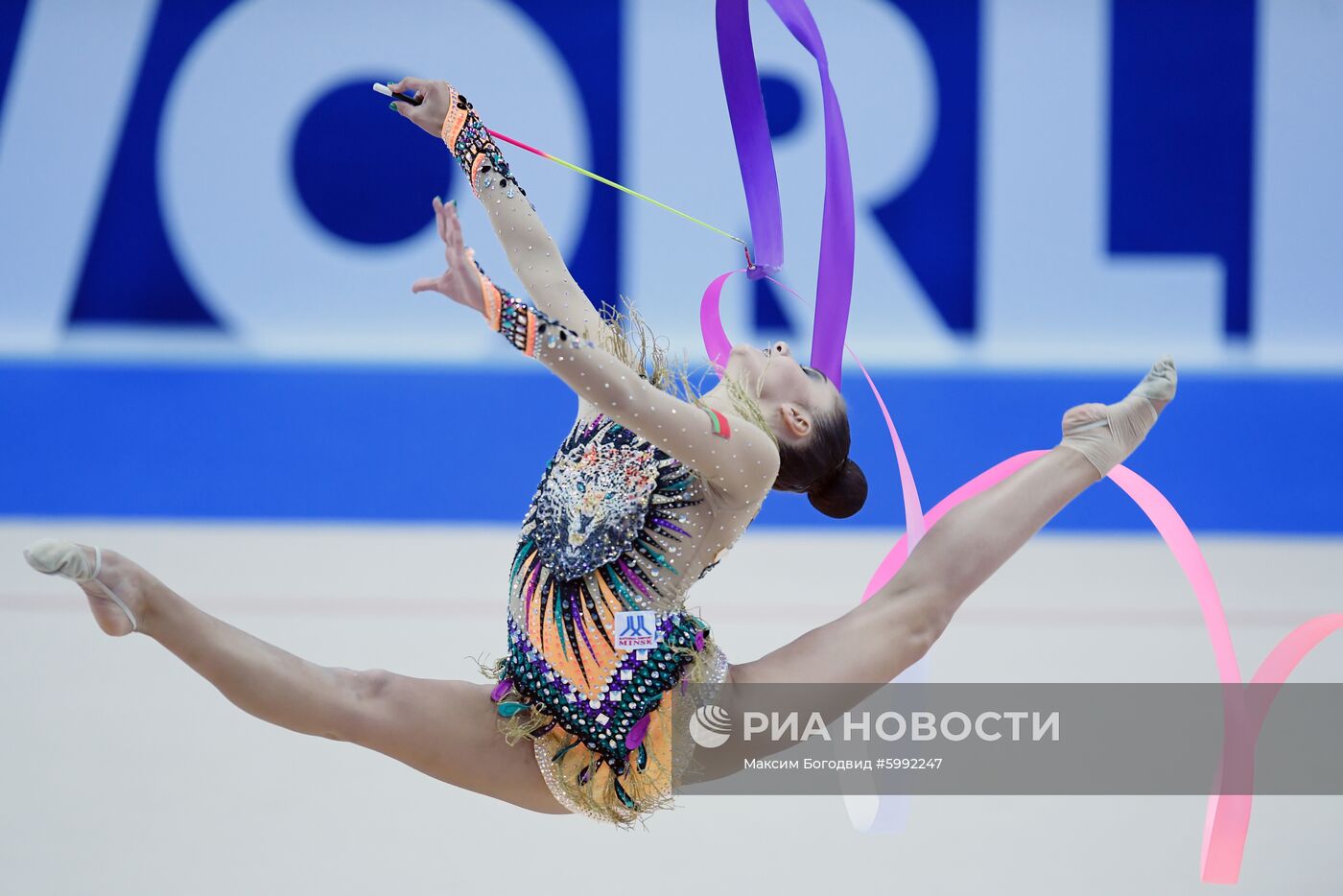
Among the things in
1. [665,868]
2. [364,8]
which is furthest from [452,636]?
[364,8]

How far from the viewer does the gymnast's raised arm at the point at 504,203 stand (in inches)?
97.1

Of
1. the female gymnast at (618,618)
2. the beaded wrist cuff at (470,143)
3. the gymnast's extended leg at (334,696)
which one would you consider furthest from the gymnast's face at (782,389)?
the gymnast's extended leg at (334,696)

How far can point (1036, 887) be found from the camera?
254 centimetres

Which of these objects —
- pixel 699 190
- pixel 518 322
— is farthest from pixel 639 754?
pixel 699 190

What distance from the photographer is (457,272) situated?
5.99 ft

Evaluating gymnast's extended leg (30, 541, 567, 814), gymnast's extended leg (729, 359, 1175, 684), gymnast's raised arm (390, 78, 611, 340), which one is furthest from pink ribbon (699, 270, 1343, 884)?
gymnast's extended leg (30, 541, 567, 814)

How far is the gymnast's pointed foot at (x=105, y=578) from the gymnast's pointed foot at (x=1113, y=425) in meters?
1.56

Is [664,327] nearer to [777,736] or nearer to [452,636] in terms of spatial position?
[452,636]

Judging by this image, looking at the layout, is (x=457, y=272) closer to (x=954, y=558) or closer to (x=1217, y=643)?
(x=954, y=558)

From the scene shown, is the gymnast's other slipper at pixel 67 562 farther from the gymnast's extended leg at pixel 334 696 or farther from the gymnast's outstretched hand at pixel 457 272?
the gymnast's outstretched hand at pixel 457 272

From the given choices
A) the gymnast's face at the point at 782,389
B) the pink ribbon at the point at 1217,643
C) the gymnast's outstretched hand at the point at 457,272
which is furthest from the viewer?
the pink ribbon at the point at 1217,643

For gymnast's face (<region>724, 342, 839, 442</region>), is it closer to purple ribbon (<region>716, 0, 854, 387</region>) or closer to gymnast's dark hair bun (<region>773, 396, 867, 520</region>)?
gymnast's dark hair bun (<region>773, 396, 867, 520</region>)

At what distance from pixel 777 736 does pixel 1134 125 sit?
196 inches

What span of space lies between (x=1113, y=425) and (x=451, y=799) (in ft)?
5.18
